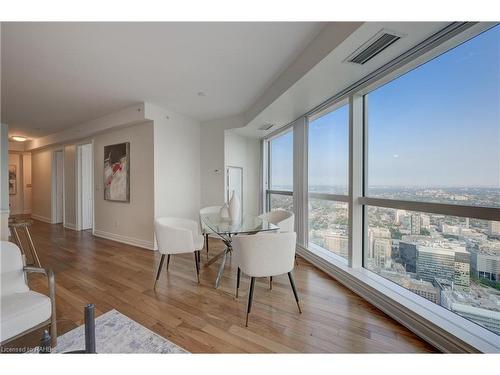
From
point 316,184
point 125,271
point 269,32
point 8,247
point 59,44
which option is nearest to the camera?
point 8,247

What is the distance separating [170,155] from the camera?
417 centimetres

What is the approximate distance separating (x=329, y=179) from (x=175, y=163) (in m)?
2.89

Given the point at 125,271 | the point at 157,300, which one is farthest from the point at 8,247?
the point at 125,271

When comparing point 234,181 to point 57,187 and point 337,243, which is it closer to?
point 337,243

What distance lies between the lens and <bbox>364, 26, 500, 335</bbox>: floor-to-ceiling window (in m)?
1.51

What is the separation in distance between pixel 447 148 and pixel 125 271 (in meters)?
3.78

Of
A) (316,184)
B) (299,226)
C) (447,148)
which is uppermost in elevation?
(447,148)

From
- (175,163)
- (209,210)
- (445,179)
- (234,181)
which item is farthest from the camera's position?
(234,181)

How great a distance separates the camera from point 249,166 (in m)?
5.18

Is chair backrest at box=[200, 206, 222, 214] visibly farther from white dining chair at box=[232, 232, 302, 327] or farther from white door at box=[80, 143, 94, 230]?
white door at box=[80, 143, 94, 230]

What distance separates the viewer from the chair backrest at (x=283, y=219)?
9.75ft

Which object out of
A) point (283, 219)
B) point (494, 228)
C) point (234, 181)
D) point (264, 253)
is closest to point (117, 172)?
point (234, 181)

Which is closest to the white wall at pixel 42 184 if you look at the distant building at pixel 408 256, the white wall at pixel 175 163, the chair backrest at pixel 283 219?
the white wall at pixel 175 163

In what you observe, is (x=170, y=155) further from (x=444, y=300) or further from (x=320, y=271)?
(x=444, y=300)
